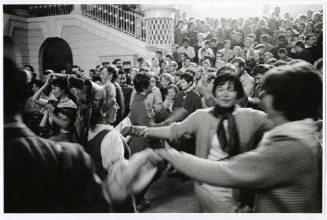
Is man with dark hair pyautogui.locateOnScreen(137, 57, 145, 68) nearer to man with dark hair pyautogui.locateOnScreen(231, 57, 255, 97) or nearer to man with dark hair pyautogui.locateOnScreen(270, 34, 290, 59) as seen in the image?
man with dark hair pyautogui.locateOnScreen(231, 57, 255, 97)

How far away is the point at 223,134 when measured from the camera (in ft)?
5.87

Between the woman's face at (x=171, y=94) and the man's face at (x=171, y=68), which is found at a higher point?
the man's face at (x=171, y=68)

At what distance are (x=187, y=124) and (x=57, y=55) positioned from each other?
1046 mm

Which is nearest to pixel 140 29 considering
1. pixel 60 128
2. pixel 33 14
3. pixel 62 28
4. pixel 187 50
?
pixel 187 50

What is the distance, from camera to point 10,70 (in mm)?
1333

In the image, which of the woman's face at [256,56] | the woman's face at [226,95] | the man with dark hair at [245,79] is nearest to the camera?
the woman's face at [226,95]

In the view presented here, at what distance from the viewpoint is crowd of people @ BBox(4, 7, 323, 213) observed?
1.13 meters

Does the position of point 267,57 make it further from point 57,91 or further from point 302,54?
point 57,91

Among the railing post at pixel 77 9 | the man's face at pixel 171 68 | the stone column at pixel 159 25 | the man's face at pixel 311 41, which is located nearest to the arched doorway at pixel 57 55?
the railing post at pixel 77 9

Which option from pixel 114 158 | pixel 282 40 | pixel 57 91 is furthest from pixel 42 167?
pixel 282 40

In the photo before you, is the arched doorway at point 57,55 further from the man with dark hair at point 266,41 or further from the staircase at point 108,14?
the man with dark hair at point 266,41

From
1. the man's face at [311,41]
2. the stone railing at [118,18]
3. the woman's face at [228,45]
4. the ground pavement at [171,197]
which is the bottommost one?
the ground pavement at [171,197]

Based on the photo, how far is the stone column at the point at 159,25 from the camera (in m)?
2.19

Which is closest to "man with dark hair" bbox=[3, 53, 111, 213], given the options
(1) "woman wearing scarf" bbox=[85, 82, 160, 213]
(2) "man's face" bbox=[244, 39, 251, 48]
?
(1) "woman wearing scarf" bbox=[85, 82, 160, 213]
